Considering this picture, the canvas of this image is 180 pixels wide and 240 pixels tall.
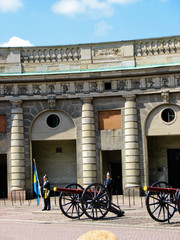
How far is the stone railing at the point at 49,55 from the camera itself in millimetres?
34500

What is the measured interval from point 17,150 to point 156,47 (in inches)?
474

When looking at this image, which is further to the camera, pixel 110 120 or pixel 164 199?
pixel 110 120

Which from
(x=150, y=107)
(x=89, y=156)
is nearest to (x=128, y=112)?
(x=150, y=107)

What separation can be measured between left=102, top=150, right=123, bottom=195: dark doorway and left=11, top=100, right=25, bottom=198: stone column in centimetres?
608

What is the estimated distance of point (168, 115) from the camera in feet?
107

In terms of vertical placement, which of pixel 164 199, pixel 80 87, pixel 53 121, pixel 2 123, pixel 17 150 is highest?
pixel 80 87

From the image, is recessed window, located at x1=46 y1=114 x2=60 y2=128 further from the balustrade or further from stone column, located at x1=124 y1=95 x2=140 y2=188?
the balustrade

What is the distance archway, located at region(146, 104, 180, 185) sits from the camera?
32.5 m

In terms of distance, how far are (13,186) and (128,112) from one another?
9390 millimetres

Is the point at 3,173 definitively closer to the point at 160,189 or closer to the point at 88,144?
the point at 88,144

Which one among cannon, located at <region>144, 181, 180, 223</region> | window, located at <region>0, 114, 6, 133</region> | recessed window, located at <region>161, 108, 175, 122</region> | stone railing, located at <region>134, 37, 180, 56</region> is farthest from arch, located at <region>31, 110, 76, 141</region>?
cannon, located at <region>144, 181, 180, 223</region>

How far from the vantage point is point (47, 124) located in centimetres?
3388

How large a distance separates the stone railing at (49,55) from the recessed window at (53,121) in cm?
404

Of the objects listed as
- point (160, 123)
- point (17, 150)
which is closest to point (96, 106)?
point (160, 123)
